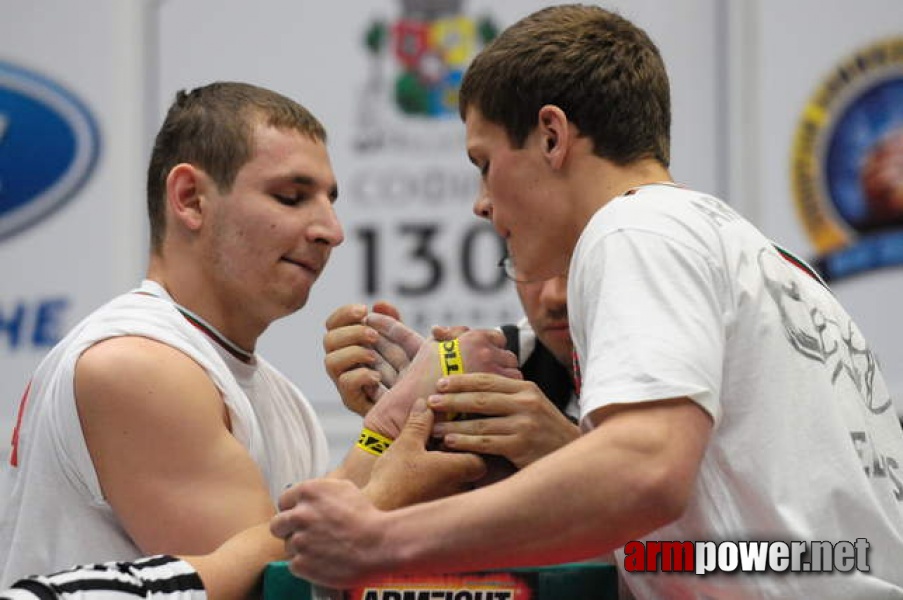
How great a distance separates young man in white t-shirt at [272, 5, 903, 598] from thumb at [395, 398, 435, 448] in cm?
3

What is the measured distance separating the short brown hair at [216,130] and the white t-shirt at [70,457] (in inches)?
9.1

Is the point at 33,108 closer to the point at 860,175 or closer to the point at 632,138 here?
the point at 860,175

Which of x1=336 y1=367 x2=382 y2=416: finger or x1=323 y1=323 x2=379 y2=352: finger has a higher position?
x1=323 y1=323 x2=379 y2=352: finger

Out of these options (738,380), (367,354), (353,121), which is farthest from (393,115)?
(738,380)

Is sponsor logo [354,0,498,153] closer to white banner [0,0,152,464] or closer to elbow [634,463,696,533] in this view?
white banner [0,0,152,464]

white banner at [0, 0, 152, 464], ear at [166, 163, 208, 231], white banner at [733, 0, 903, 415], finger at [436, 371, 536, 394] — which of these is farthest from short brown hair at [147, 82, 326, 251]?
white banner at [733, 0, 903, 415]

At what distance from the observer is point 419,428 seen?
5.66ft

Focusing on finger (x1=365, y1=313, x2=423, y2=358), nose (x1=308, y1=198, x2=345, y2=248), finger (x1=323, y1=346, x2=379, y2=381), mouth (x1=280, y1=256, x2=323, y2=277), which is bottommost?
finger (x1=323, y1=346, x2=379, y2=381)

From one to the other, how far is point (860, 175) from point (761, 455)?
279 cm

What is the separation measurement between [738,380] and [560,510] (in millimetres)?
291

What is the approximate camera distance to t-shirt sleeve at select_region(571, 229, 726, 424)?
52.2 inches

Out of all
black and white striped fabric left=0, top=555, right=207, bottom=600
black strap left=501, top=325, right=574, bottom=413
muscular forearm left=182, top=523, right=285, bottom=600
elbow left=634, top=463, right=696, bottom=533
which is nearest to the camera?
elbow left=634, top=463, right=696, bottom=533

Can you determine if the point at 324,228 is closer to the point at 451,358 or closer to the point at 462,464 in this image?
the point at 451,358

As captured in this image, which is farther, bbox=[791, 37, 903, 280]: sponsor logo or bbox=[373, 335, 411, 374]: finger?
bbox=[791, 37, 903, 280]: sponsor logo
